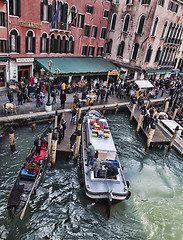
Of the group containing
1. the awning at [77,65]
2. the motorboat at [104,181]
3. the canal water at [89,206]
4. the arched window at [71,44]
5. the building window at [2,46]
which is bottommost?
the canal water at [89,206]

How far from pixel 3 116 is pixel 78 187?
8351 mm

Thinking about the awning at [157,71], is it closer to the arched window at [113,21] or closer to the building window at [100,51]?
the building window at [100,51]

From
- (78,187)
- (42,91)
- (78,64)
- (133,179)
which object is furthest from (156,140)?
Result: (78,64)

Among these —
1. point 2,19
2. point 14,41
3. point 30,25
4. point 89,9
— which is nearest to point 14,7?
point 2,19

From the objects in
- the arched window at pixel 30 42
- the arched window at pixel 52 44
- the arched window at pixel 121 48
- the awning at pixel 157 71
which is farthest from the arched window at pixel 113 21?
the arched window at pixel 30 42

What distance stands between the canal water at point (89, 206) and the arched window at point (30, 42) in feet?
35.5

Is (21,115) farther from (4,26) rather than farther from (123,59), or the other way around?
(123,59)

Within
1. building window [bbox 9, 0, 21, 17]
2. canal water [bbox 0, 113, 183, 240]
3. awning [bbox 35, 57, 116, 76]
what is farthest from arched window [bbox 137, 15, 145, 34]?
canal water [bbox 0, 113, 183, 240]

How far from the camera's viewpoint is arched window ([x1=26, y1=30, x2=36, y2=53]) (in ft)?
68.4

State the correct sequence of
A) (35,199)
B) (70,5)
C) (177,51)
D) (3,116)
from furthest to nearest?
1. (177,51)
2. (70,5)
3. (3,116)
4. (35,199)

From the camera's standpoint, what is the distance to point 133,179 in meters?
13.1

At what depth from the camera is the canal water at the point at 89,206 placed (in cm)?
916

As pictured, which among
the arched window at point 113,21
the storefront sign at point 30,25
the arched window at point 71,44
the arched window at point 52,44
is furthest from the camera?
the arched window at point 113,21

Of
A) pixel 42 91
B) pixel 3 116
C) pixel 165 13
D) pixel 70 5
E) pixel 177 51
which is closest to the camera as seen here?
pixel 3 116
